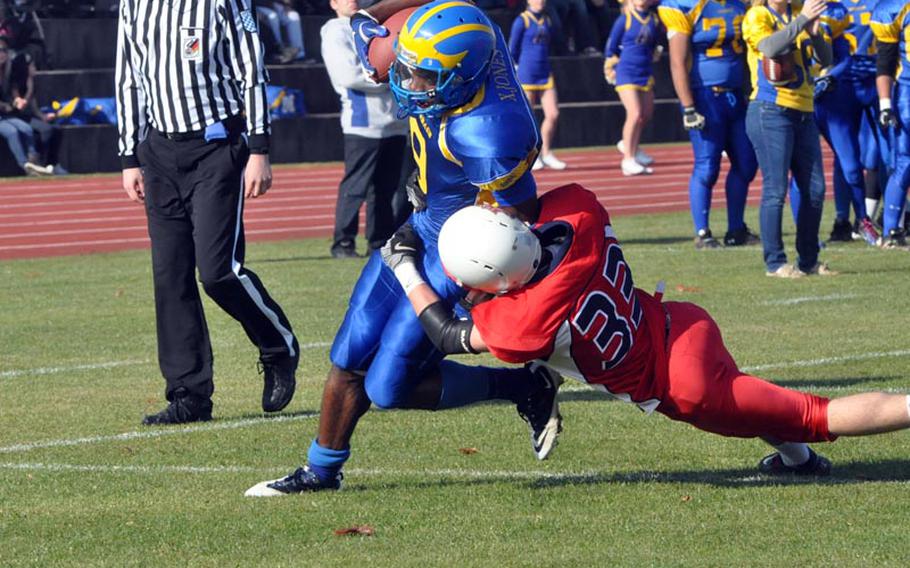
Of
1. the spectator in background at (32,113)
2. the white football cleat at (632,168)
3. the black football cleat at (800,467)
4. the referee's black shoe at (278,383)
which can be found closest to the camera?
the black football cleat at (800,467)

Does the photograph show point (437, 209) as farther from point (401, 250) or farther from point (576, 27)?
point (576, 27)

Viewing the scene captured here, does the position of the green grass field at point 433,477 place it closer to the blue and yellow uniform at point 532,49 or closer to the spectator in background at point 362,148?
the spectator in background at point 362,148

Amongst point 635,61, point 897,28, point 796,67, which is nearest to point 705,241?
point 897,28

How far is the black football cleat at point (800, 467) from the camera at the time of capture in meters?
5.86

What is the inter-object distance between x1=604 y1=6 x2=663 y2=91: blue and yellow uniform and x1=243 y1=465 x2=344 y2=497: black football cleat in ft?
49.4

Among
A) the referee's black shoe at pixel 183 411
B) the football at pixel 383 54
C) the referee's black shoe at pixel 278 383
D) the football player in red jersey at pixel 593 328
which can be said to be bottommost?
the referee's black shoe at pixel 183 411

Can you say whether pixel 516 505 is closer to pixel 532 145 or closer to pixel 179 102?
pixel 532 145

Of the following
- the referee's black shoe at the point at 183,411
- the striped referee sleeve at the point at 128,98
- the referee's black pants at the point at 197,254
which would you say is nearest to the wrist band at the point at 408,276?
the referee's black pants at the point at 197,254

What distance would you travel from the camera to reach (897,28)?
1252cm

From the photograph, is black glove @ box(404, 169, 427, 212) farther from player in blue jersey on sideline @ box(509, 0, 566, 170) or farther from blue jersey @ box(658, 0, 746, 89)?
player in blue jersey on sideline @ box(509, 0, 566, 170)

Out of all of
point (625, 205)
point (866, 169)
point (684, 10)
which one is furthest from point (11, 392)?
point (625, 205)

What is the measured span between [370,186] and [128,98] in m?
6.12

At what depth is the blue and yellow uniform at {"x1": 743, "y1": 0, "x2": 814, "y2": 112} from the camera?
11.1 m

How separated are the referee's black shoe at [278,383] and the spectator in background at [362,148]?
6042 millimetres
